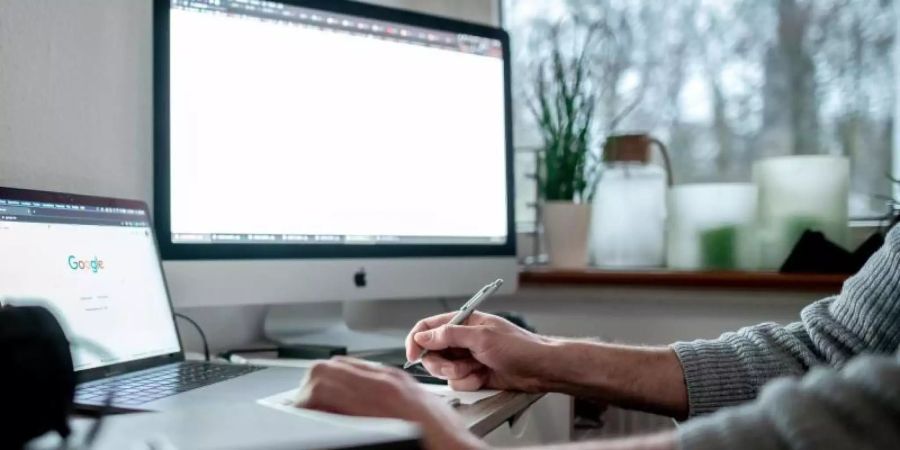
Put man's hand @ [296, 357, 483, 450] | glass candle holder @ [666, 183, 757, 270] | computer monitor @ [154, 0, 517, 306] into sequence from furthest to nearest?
glass candle holder @ [666, 183, 757, 270], computer monitor @ [154, 0, 517, 306], man's hand @ [296, 357, 483, 450]

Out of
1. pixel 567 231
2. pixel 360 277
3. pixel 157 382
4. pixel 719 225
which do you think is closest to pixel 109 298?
pixel 157 382

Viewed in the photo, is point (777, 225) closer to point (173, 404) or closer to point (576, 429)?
point (576, 429)

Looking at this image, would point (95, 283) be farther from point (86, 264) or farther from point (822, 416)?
point (822, 416)

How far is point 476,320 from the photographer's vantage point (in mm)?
917

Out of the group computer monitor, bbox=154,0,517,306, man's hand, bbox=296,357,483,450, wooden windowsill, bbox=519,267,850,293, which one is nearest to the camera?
man's hand, bbox=296,357,483,450

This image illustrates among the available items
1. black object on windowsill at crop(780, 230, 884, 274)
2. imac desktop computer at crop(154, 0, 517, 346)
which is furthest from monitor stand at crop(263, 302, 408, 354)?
black object on windowsill at crop(780, 230, 884, 274)

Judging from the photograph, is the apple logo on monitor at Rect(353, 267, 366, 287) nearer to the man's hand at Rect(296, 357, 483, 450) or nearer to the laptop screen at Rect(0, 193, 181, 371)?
the laptop screen at Rect(0, 193, 181, 371)

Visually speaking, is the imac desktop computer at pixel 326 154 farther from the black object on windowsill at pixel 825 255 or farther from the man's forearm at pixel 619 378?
the black object on windowsill at pixel 825 255

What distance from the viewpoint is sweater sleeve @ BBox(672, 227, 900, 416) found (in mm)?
884

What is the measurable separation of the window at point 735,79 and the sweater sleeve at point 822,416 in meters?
1.22

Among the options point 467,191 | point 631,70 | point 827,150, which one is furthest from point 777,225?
point 467,191

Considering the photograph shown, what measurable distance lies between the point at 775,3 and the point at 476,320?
3.66 ft

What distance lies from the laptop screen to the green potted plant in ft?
2.67

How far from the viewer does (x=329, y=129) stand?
1139 millimetres
